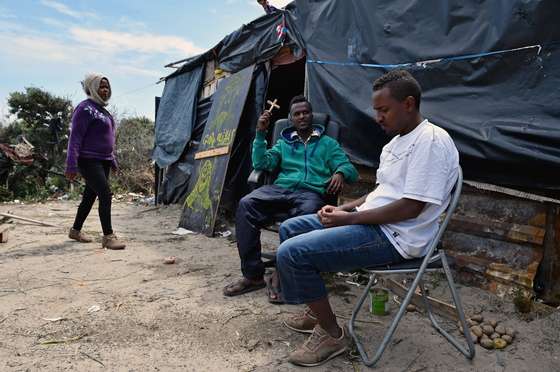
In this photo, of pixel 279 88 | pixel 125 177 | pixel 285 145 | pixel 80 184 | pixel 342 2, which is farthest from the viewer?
pixel 125 177

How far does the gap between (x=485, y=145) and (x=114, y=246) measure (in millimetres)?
3602

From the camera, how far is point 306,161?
318cm

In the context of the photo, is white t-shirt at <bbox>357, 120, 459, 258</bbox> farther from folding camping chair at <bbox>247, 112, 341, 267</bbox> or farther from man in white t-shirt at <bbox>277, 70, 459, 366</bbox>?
folding camping chair at <bbox>247, 112, 341, 267</bbox>

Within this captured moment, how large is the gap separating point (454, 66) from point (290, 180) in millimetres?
1459

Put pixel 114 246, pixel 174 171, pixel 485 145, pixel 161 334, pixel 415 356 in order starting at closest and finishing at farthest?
pixel 415 356, pixel 161 334, pixel 485 145, pixel 114 246, pixel 174 171

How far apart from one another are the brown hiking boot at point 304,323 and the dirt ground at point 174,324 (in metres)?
0.05

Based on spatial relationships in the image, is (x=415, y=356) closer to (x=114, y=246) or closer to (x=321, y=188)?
(x=321, y=188)

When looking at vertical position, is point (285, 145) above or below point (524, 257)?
above

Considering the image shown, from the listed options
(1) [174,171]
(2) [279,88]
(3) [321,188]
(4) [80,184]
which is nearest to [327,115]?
(3) [321,188]

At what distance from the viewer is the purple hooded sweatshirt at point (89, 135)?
399 cm

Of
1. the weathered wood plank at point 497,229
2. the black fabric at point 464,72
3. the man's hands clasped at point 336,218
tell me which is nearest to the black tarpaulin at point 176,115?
the black fabric at point 464,72

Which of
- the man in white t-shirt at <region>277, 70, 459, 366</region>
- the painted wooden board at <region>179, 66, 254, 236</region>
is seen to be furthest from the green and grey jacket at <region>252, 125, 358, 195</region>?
the painted wooden board at <region>179, 66, 254, 236</region>

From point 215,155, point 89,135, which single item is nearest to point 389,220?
point 89,135

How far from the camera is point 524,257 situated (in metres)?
2.70
